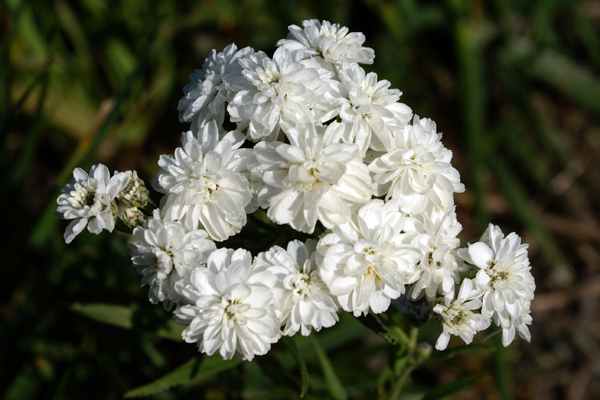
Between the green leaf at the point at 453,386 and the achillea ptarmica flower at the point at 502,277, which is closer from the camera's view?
the achillea ptarmica flower at the point at 502,277

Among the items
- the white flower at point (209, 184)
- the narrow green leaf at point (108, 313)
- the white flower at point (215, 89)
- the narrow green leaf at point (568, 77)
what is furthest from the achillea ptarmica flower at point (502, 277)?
the narrow green leaf at point (568, 77)

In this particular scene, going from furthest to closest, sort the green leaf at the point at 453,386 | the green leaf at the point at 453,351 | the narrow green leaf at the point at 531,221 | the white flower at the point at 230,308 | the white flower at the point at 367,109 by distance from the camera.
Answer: the narrow green leaf at the point at 531,221
the green leaf at the point at 453,386
the green leaf at the point at 453,351
the white flower at the point at 367,109
the white flower at the point at 230,308

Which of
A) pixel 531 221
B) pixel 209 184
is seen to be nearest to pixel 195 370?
pixel 209 184

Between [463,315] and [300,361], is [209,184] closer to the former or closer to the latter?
[300,361]

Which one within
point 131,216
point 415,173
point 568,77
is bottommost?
point 568,77

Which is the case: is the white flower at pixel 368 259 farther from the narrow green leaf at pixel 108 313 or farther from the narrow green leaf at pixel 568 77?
the narrow green leaf at pixel 568 77

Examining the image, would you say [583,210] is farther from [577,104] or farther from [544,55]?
[544,55]
